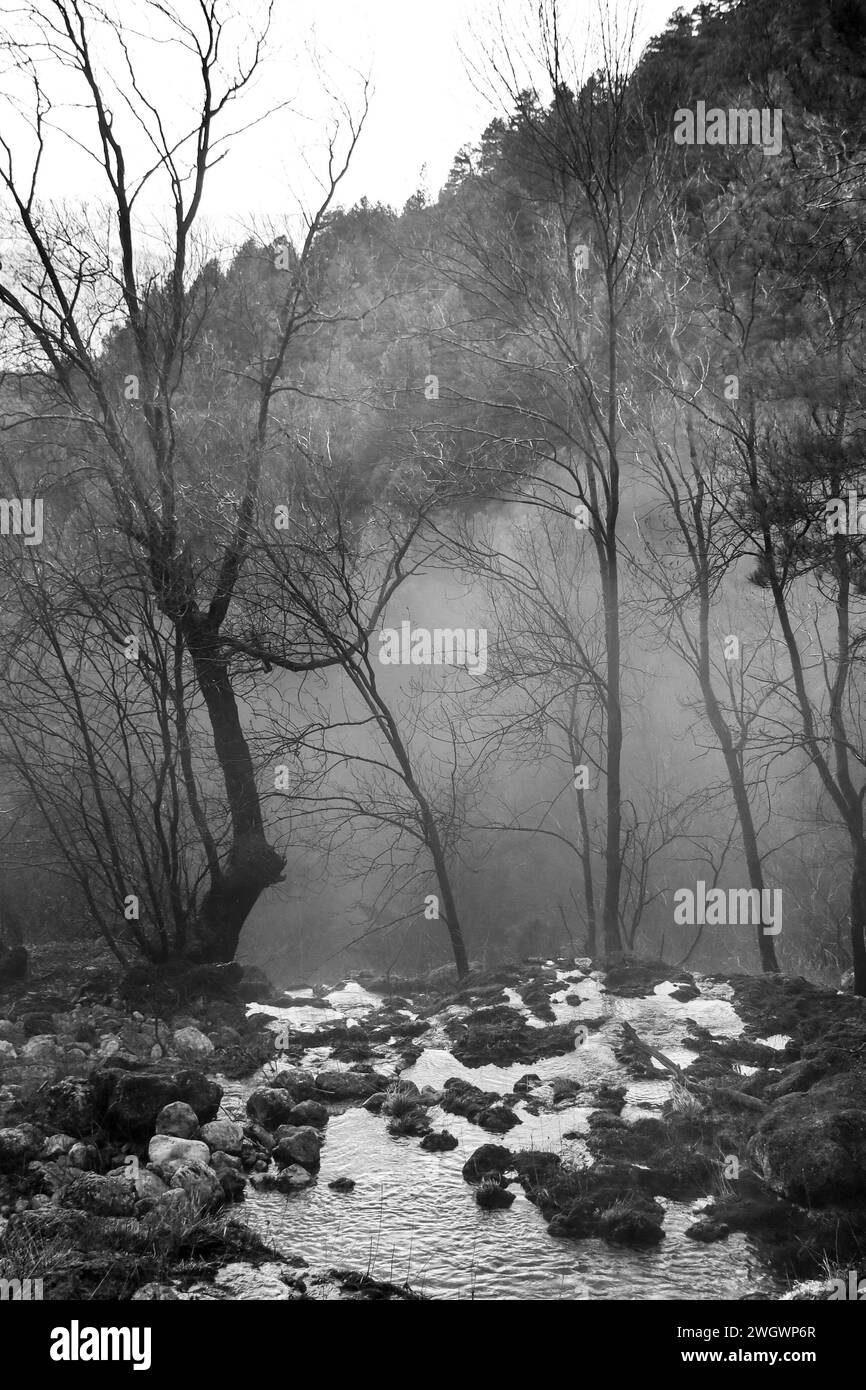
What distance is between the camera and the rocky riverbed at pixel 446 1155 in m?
4.69

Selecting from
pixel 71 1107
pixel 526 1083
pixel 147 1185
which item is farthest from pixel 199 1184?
pixel 526 1083

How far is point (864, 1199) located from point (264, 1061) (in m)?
4.59

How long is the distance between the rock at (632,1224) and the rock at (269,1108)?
235cm

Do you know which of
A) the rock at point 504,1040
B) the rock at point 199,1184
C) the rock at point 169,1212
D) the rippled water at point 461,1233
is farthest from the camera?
the rock at point 504,1040

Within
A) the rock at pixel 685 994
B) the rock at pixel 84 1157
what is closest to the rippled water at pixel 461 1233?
the rock at pixel 84 1157

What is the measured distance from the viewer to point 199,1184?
5309 millimetres

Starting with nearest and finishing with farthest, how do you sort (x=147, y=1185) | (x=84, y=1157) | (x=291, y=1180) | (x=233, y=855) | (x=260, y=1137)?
(x=147, y=1185) < (x=84, y=1157) < (x=291, y=1180) < (x=260, y=1137) < (x=233, y=855)

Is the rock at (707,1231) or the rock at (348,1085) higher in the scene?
the rock at (348,1085)

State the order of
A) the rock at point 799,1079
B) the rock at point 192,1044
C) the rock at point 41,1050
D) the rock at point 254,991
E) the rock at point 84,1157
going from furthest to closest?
the rock at point 254,991 < the rock at point 192,1044 < the rock at point 41,1050 < the rock at point 799,1079 < the rock at point 84,1157

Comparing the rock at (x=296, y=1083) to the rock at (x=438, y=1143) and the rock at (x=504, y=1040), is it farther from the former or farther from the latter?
the rock at (x=504, y=1040)

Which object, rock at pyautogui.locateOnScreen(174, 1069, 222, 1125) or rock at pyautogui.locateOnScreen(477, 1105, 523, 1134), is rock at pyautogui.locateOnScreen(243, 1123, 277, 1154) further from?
rock at pyautogui.locateOnScreen(477, 1105, 523, 1134)

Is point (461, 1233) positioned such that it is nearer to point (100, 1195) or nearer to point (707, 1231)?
point (707, 1231)

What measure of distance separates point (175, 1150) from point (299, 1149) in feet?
2.47
